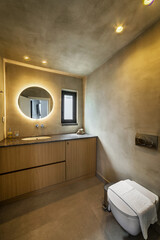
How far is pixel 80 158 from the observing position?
6.72ft

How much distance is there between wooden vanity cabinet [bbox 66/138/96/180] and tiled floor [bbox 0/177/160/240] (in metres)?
0.36

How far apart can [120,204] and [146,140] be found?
0.81 m

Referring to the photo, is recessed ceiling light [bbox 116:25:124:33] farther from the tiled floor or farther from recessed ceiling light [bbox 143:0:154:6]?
the tiled floor

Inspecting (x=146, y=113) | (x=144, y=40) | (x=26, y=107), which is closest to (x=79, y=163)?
(x=146, y=113)

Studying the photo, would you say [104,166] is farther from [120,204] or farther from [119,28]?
[119,28]

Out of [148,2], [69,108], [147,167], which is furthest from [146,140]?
[69,108]

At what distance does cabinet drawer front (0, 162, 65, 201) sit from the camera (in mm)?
1488

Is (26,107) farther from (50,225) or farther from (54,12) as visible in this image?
(50,225)

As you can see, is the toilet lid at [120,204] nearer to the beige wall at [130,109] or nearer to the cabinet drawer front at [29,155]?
the beige wall at [130,109]

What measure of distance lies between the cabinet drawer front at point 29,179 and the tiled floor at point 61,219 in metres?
0.18

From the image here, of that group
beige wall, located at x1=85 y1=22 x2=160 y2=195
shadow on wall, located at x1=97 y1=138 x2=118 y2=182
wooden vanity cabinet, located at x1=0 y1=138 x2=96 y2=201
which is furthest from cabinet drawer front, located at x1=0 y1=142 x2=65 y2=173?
A: beige wall, located at x1=85 y1=22 x2=160 y2=195

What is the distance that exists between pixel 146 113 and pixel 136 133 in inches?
12.5

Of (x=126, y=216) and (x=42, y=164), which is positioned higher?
(x=42, y=164)

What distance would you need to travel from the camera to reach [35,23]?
3.76 ft
